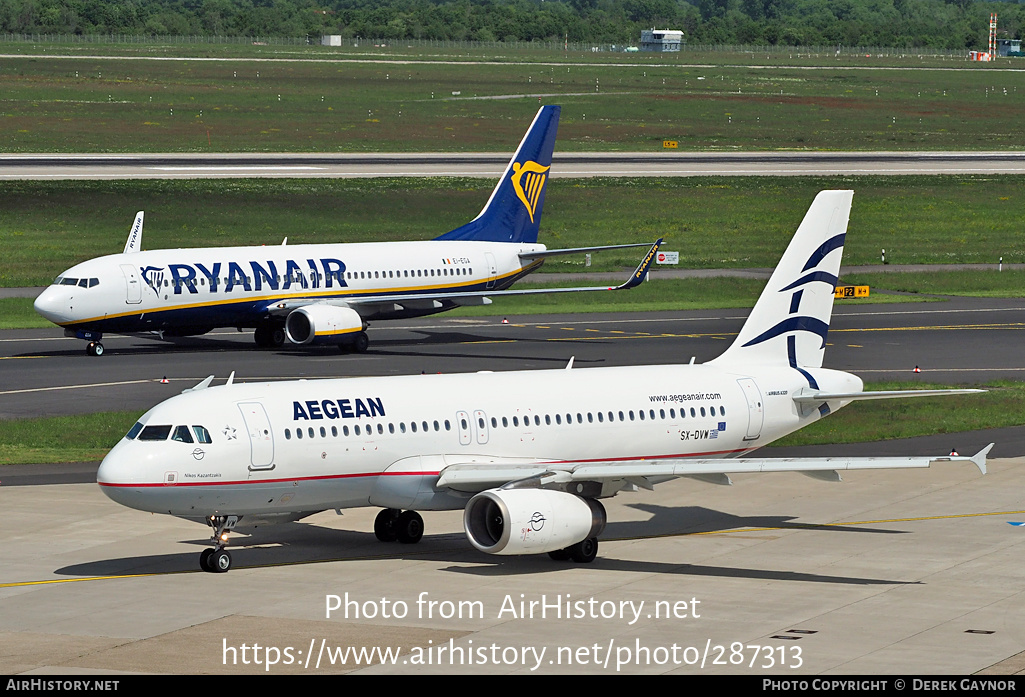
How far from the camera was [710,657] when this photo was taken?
27719mm

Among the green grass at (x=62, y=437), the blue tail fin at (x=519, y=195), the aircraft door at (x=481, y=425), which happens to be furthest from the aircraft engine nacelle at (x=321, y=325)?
the aircraft door at (x=481, y=425)

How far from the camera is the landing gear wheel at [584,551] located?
3544 centimetres

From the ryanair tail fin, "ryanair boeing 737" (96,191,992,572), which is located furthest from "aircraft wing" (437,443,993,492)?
the ryanair tail fin

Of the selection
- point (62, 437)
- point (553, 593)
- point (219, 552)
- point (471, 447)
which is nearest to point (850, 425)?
point (471, 447)

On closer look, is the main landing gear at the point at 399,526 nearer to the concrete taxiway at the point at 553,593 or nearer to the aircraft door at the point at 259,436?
the concrete taxiway at the point at 553,593

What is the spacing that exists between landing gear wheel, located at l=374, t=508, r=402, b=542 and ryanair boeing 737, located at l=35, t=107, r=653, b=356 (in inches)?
1122

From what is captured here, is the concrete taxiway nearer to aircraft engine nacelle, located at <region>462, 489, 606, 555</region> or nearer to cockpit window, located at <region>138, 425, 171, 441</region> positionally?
aircraft engine nacelle, located at <region>462, 489, 606, 555</region>

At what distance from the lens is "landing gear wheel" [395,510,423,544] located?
37562 mm

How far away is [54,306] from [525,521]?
4098 centimetres
